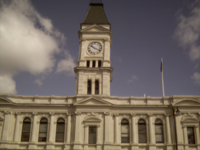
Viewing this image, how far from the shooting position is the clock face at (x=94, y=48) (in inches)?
1540

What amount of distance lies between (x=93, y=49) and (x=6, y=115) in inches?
660

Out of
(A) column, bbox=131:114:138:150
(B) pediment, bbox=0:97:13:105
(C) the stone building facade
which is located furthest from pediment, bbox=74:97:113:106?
(B) pediment, bbox=0:97:13:105

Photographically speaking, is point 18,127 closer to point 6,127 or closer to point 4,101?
point 6,127

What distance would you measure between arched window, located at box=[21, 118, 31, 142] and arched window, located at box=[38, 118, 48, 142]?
1776 millimetres

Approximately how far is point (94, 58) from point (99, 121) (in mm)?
10381

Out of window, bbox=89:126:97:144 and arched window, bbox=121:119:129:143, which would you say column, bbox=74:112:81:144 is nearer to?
window, bbox=89:126:97:144

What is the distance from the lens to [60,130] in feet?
114

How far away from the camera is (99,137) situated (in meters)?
33.6

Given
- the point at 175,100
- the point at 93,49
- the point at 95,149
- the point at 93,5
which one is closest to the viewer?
the point at 95,149

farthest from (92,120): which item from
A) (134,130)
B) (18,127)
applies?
(18,127)

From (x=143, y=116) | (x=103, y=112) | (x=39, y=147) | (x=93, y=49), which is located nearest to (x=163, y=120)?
(x=143, y=116)

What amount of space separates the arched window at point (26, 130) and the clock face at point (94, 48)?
14444 mm

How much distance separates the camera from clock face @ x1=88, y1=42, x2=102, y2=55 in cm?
3912

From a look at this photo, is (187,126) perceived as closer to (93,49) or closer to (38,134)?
(93,49)
